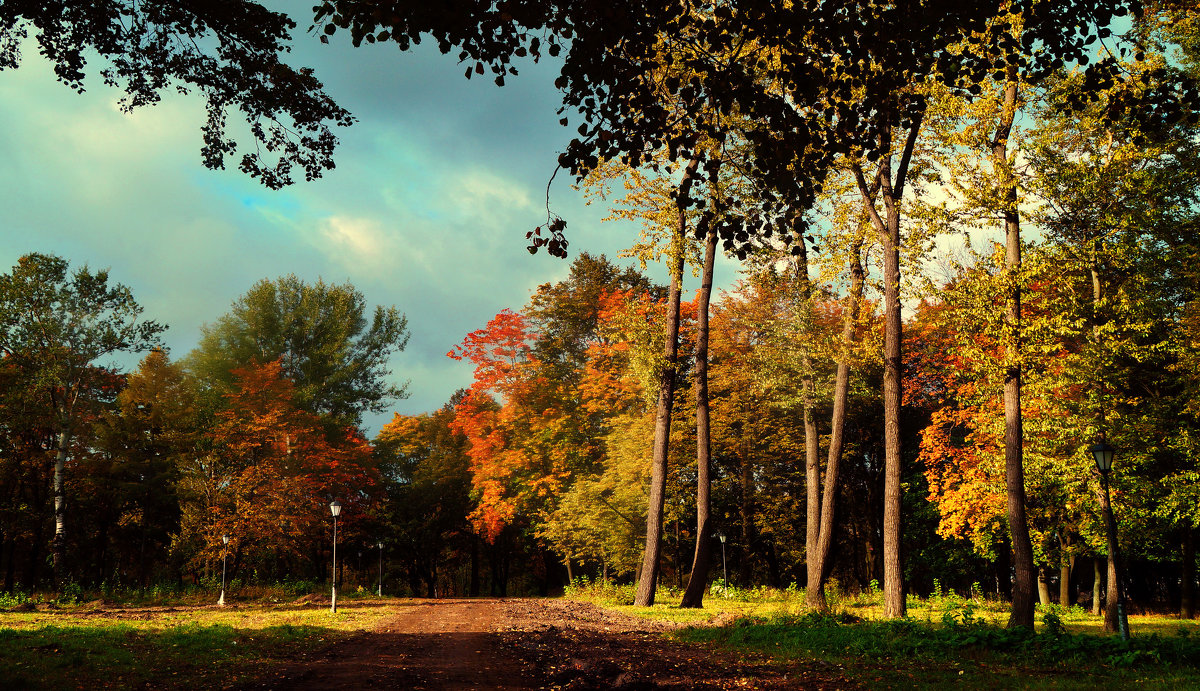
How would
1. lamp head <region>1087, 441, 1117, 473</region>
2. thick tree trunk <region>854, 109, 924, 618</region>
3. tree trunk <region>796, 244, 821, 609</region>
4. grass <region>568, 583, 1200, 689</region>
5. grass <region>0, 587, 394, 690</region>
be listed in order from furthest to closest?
tree trunk <region>796, 244, 821, 609</region> → thick tree trunk <region>854, 109, 924, 618</region> → lamp head <region>1087, 441, 1117, 473</region> → grass <region>0, 587, 394, 690</region> → grass <region>568, 583, 1200, 689</region>

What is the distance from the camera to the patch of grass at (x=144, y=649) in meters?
8.66

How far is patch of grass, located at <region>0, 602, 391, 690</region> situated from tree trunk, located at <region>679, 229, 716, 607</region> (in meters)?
8.37

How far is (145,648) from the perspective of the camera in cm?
1146

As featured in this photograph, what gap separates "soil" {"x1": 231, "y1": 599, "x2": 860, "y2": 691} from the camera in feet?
25.8

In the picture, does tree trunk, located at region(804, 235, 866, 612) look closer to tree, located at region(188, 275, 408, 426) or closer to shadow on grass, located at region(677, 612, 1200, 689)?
shadow on grass, located at region(677, 612, 1200, 689)

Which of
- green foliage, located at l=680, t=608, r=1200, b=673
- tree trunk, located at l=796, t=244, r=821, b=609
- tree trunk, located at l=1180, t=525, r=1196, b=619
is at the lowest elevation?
tree trunk, located at l=1180, t=525, r=1196, b=619

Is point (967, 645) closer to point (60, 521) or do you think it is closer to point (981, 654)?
point (981, 654)

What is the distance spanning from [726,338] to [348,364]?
2212 centimetres

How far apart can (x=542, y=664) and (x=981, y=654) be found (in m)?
5.69

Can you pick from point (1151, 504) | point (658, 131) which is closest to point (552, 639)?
point (658, 131)

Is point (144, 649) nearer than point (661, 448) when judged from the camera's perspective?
Yes

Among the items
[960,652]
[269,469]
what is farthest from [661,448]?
[269,469]

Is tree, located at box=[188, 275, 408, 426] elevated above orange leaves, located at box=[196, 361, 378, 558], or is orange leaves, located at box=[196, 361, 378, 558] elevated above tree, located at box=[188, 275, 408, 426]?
tree, located at box=[188, 275, 408, 426]

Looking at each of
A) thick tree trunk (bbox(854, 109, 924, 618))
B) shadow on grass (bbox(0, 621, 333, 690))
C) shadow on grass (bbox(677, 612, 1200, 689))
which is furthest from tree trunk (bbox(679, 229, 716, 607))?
shadow on grass (bbox(0, 621, 333, 690))
